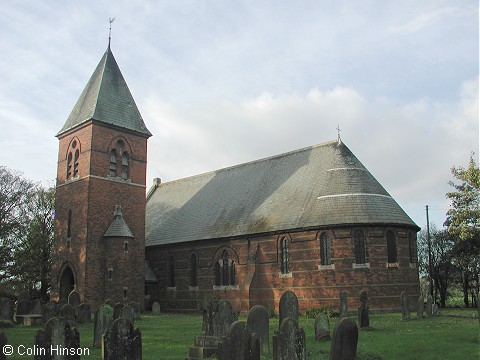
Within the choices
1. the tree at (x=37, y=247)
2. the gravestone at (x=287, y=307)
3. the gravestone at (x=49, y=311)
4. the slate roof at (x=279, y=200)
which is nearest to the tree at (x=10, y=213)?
the tree at (x=37, y=247)

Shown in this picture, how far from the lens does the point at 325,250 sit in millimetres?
27328

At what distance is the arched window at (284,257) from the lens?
93.7 ft

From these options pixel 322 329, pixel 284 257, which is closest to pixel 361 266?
pixel 284 257

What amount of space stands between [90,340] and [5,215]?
26.5 metres

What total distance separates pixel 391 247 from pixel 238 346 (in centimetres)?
2024

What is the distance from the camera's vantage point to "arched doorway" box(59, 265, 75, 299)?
3188 centimetres

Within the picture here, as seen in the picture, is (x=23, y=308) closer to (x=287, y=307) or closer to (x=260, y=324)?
(x=287, y=307)

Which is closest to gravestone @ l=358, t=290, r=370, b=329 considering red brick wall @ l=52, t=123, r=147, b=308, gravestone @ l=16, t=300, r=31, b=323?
gravestone @ l=16, t=300, r=31, b=323

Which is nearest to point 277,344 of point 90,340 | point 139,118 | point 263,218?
point 90,340

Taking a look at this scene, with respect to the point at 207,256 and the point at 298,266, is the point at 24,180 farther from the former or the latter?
the point at 298,266

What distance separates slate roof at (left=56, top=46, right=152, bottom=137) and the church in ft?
0.32

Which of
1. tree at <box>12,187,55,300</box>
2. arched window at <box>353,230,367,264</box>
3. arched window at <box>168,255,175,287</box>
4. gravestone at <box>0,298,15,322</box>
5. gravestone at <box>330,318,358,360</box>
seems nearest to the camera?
gravestone at <box>330,318,358,360</box>

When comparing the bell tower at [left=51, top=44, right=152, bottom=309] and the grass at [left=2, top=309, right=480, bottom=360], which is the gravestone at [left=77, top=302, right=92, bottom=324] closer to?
the grass at [left=2, top=309, right=480, bottom=360]

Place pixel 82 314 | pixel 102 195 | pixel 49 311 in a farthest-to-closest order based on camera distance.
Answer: pixel 102 195 → pixel 82 314 → pixel 49 311
